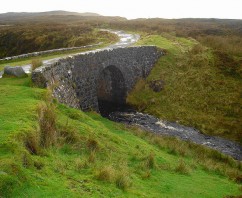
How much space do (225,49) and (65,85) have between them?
2516cm

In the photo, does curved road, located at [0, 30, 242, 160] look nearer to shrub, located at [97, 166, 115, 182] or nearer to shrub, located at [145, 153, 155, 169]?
shrub, located at [145, 153, 155, 169]

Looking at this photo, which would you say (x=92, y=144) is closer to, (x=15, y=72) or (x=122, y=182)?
(x=122, y=182)

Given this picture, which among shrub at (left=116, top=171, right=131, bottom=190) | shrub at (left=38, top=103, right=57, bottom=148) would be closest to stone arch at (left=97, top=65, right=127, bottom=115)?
shrub at (left=38, top=103, right=57, bottom=148)

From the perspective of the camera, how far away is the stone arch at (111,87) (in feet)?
104

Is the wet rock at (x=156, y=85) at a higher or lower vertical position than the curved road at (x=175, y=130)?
higher

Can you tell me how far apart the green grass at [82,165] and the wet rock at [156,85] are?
15278 millimetres

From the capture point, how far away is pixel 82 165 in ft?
31.0

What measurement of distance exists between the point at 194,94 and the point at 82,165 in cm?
2235

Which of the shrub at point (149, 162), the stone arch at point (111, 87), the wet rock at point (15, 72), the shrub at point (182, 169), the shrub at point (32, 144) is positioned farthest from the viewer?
the stone arch at point (111, 87)

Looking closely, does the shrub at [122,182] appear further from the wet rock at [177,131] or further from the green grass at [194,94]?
the green grass at [194,94]

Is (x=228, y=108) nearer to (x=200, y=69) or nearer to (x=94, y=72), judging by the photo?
(x=200, y=69)

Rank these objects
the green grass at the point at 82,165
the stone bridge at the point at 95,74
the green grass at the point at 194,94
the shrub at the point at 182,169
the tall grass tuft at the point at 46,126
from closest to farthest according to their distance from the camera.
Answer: the green grass at the point at 82,165, the tall grass tuft at the point at 46,126, the shrub at the point at 182,169, the stone bridge at the point at 95,74, the green grass at the point at 194,94

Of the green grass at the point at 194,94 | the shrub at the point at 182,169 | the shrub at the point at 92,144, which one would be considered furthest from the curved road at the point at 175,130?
the shrub at the point at 92,144

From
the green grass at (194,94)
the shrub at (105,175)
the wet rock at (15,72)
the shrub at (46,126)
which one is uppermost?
the wet rock at (15,72)
